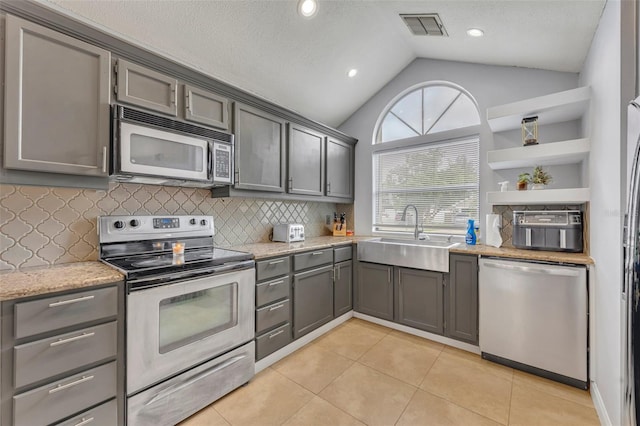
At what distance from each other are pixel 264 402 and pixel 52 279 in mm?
1447

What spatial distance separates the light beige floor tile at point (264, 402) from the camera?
1718 millimetres


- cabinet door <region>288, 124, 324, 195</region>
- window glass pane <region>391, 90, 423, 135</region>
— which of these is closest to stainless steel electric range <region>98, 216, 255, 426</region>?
cabinet door <region>288, 124, 324, 195</region>

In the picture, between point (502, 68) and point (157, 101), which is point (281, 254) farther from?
point (502, 68)

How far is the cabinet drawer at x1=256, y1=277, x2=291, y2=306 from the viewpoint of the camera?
7.31 feet

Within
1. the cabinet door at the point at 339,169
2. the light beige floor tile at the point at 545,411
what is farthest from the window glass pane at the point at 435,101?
the light beige floor tile at the point at 545,411

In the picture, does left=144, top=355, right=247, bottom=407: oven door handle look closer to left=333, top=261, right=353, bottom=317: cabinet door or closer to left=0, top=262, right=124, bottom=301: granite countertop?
left=0, top=262, right=124, bottom=301: granite countertop

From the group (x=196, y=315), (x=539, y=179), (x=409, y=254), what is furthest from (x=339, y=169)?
(x=196, y=315)

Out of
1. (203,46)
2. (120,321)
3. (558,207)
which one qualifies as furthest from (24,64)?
(558,207)

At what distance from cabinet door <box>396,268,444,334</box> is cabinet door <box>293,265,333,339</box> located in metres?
0.74

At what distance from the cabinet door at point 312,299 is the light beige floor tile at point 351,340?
0.17 meters

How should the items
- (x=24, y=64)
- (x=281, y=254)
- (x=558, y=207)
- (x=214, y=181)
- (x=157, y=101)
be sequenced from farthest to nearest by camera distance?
(x=558, y=207), (x=281, y=254), (x=214, y=181), (x=157, y=101), (x=24, y=64)

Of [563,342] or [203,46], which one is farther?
[203,46]

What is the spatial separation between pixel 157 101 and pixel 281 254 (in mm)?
1473

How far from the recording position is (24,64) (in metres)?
1.40
